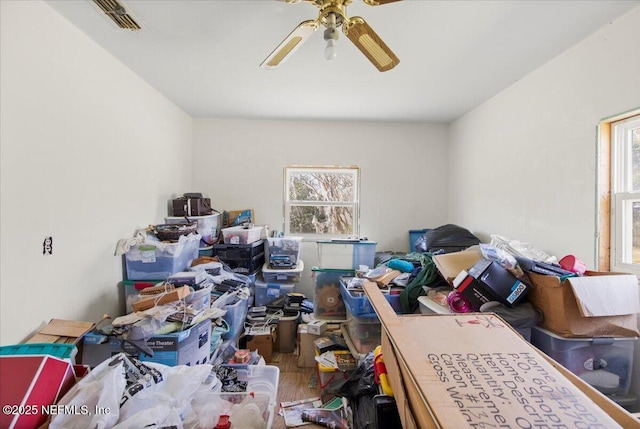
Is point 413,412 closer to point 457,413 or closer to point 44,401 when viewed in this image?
point 457,413

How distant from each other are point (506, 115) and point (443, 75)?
2.49 ft

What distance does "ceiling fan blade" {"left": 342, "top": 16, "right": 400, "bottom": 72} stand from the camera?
1283 millimetres

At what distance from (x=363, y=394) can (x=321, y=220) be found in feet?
7.69

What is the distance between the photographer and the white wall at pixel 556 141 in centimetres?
156

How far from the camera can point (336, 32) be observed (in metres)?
1.32

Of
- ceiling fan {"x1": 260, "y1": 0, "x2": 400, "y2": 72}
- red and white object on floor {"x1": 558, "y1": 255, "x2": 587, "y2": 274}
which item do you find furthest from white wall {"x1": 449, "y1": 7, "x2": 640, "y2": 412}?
ceiling fan {"x1": 260, "y1": 0, "x2": 400, "y2": 72}

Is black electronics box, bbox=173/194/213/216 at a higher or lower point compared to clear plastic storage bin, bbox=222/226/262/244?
higher

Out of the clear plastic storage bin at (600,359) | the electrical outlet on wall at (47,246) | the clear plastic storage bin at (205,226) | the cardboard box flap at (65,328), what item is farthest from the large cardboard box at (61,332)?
the clear plastic storage bin at (600,359)

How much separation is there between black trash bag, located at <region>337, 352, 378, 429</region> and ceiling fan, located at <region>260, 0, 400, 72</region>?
1705mm

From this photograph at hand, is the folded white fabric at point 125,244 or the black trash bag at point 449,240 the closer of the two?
the folded white fabric at point 125,244

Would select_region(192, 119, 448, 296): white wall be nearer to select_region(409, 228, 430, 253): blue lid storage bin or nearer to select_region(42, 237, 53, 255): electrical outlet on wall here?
select_region(409, 228, 430, 253): blue lid storage bin

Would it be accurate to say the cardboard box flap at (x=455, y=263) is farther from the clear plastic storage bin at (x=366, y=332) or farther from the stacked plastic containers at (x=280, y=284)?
the stacked plastic containers at (x=280, y=284)

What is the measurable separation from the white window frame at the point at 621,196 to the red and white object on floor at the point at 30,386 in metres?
2.88

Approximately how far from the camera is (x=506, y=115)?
2.45 m
